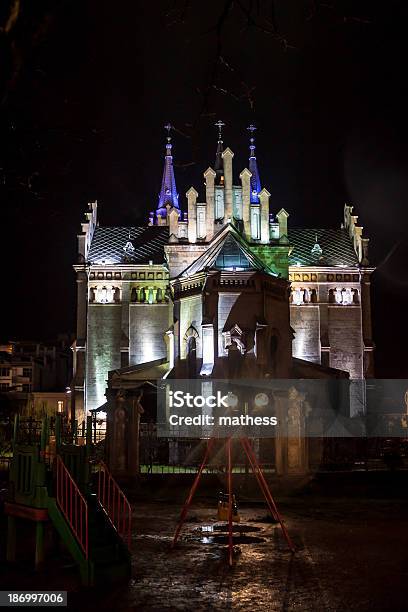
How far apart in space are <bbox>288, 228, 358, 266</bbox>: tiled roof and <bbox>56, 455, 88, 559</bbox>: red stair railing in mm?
42388

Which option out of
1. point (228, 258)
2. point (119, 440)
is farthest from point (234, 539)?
point (228, 258)

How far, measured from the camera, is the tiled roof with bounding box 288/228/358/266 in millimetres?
53531

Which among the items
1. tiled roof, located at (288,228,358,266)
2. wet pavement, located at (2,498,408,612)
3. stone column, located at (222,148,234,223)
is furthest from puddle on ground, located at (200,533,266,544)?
tiled roof, located at (288,228,358,266)

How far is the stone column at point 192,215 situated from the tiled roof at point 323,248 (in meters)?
8.85

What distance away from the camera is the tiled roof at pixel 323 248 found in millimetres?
53531

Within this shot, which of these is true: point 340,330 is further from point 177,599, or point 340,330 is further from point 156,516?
point 177,599

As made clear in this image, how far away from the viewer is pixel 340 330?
52250mm

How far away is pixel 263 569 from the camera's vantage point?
12.2m

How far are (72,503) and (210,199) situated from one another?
128 feet

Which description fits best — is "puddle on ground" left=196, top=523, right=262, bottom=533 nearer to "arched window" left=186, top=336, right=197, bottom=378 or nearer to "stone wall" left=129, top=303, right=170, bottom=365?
"arched window" left=186, top=336, right=197, bottom=378

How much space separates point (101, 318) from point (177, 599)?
42045mm
